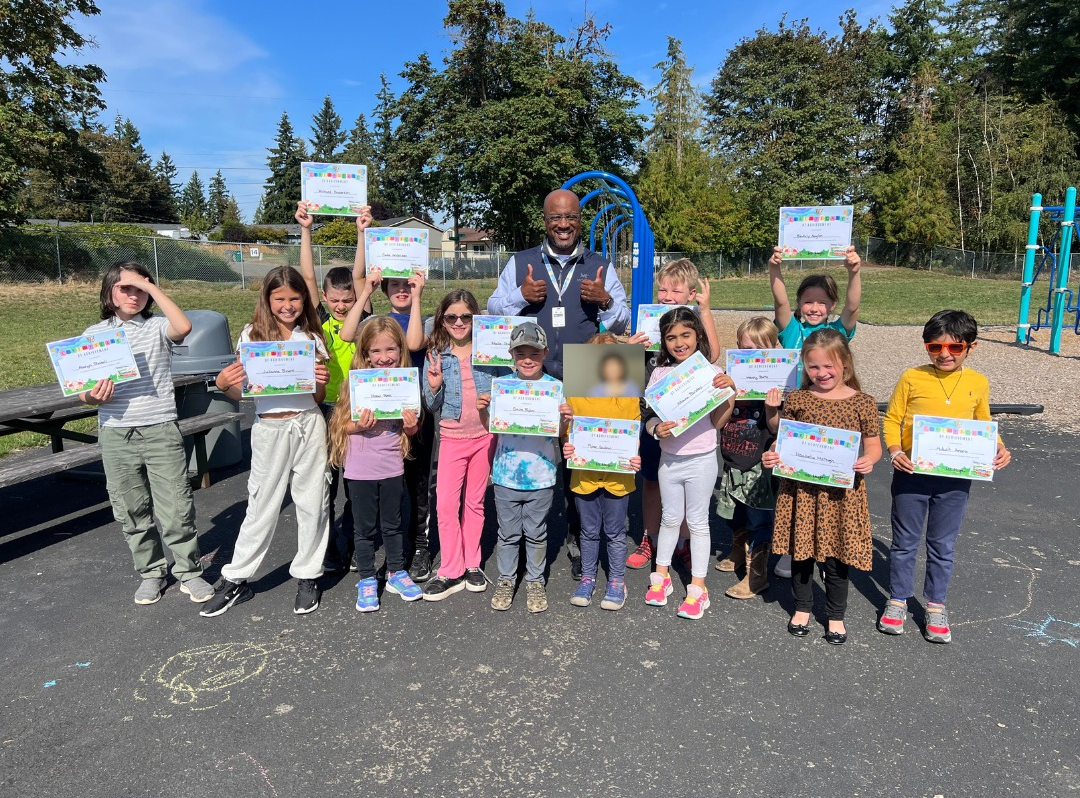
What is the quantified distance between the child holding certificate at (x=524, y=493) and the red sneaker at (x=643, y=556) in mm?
747

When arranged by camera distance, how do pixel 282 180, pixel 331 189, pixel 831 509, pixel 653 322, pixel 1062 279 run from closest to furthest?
pixel 831 509
pixel 653 322
pixel 331 189
pixel 1062 279
pixel 282 180

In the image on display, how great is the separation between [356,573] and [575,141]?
114 ft

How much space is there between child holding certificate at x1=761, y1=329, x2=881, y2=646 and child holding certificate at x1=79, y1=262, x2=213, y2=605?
335cm

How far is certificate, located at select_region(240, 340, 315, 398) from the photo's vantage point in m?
3.68

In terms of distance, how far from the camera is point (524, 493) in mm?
3975

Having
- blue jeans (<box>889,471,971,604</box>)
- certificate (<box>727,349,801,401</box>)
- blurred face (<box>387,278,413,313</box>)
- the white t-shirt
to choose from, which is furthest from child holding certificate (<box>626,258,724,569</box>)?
the white t-shirt

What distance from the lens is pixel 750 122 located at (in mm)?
47656

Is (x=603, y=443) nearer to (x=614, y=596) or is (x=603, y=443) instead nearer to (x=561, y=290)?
(x=614, y=596)

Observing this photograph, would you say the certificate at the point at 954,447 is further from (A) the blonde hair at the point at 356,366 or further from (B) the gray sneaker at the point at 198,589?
(B) the gray sneaker at the point at 198,589

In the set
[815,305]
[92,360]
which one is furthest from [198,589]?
[815,305]

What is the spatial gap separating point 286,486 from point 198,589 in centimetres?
82

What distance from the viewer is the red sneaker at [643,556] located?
4.57 metres

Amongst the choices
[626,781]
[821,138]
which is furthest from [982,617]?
[821,138]

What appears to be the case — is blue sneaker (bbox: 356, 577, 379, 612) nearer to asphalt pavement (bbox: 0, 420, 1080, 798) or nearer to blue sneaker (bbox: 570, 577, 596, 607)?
asphalt pavement (bbox: 0, 420, 1080, 798)
